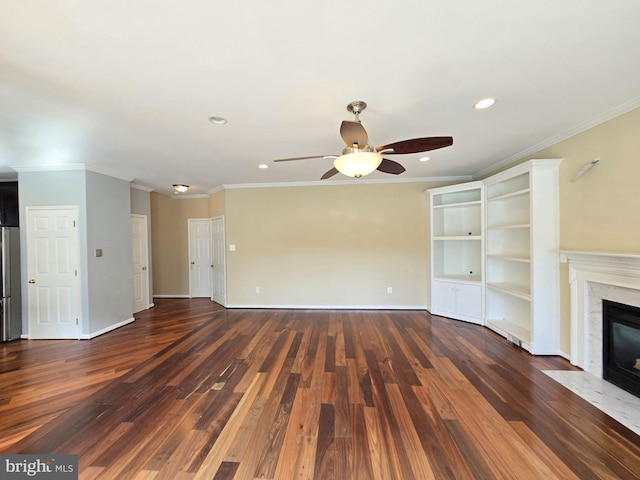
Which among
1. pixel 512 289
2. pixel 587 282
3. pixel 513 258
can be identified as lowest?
pixel 512 289

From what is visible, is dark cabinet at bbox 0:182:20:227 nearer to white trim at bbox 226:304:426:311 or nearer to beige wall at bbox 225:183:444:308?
beige wall at bbox 225:183:444:308

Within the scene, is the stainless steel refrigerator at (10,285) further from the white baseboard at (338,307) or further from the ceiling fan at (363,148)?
the ceiling fan at (363,148)

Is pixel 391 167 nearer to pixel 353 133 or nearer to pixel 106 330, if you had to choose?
pixel 353 133

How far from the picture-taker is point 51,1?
47.3 inches

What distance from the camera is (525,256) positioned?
351cm

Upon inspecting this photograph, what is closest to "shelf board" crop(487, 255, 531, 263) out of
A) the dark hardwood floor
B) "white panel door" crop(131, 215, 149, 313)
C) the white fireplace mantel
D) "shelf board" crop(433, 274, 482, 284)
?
the white fireplace mantel

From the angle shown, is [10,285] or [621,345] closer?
[621,345]

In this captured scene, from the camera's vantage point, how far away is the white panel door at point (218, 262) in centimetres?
549

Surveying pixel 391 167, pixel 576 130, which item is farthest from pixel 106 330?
pixel 576 130

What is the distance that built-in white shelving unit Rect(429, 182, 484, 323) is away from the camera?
14.2ft

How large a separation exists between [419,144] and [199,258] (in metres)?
5.99

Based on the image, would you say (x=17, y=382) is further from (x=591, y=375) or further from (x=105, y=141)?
(x=591, y=375)

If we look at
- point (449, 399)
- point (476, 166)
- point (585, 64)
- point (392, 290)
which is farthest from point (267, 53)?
point (392, 290)

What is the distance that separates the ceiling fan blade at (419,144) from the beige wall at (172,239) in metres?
5.48
